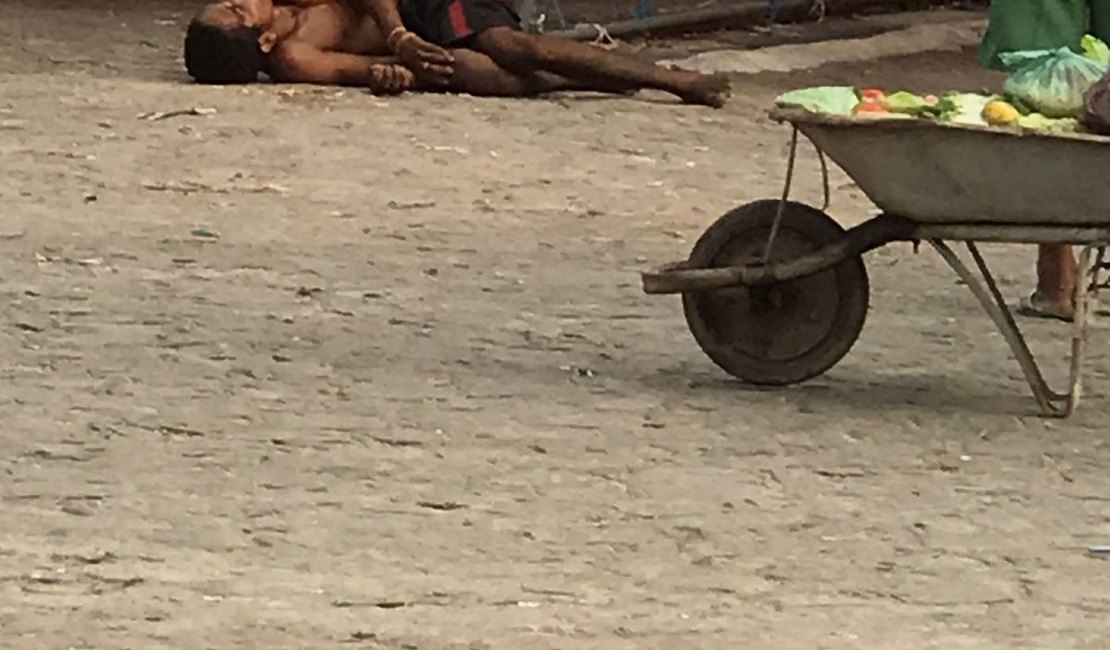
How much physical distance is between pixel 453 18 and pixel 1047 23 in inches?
130

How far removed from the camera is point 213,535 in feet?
9.48

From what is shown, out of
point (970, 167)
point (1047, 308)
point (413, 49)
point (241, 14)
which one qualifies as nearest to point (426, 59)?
point (413, 49)

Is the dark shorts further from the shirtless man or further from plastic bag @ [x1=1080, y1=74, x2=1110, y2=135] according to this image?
plastic bag @ [x1=1080, y1=74, x2=1110, y2=135]

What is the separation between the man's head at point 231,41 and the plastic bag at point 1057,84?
391 cm

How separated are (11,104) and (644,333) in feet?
10.6

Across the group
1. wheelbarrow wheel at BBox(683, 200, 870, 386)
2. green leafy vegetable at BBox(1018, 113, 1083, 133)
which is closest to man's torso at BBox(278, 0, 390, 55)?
wheelbarrow wheel at BBox(683, 200, 870, 386)

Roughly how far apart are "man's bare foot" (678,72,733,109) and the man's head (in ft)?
4.74

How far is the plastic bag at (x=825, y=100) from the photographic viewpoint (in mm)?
3496

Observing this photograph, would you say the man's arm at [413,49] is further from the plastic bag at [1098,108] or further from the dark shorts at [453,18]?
the plastic bag at [1098,108]

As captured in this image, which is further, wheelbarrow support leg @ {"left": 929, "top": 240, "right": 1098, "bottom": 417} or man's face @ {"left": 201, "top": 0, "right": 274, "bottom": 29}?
man's face @ {"left": 201, "top": 0, "right": 274, "bottom": 29}

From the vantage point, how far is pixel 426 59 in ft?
22.7

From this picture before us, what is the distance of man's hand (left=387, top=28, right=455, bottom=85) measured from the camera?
22.8 ft

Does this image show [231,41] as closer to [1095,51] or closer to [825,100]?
[825,100]

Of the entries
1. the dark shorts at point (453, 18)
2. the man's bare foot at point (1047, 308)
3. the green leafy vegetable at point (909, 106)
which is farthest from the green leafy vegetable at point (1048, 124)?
the dark shorts at point (453, 18)
